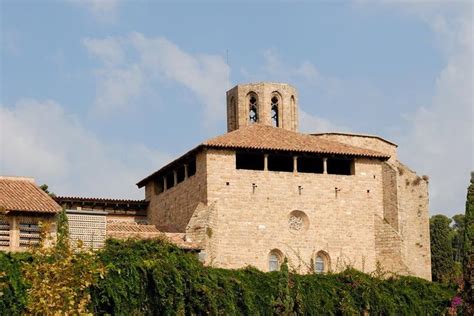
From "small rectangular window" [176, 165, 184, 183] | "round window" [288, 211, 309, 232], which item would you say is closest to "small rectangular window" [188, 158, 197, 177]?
"small rectangular window" [176, 165, 184, 183]

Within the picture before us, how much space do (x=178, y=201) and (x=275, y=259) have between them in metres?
6.04

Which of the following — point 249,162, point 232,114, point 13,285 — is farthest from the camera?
Result: point 232,114

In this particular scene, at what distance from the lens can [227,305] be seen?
37.7 metres

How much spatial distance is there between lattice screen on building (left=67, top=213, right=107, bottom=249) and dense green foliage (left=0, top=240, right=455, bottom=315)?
514 cm

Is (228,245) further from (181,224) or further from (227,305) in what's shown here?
(227,305)

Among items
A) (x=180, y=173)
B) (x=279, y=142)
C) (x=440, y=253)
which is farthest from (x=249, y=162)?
(x=440, y=253)

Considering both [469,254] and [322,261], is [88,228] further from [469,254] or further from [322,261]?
[469,254]

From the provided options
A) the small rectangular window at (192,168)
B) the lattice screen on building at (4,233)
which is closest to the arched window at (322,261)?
the small rectangular window at (192,168)

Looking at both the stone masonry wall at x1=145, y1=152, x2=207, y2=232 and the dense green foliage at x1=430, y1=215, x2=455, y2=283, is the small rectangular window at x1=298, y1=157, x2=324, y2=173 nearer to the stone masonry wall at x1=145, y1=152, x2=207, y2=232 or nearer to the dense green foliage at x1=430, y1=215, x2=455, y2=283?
the stone masonry wall at x1=145, y1=152, x2=207, y2=232

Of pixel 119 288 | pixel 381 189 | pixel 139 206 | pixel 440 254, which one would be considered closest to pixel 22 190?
pixel 119 288

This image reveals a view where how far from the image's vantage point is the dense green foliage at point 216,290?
36.1 m

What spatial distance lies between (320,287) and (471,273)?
6332 millimetres

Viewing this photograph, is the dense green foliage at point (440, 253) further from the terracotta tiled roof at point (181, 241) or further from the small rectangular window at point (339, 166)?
the terracotta tiled roof at point (181, 241)

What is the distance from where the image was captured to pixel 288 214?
1933 inches
